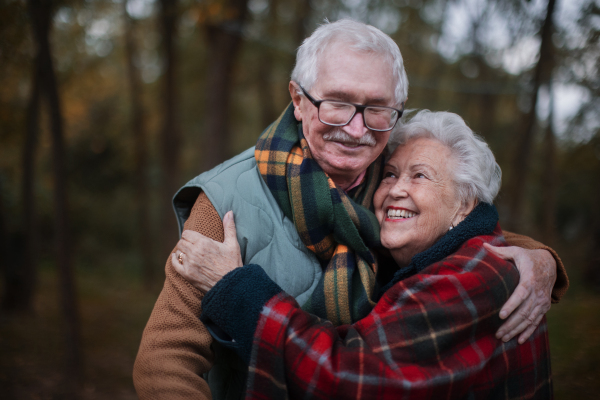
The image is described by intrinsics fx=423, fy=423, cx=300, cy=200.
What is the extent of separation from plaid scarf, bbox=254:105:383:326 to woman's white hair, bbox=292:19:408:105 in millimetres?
285

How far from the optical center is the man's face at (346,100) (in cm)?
178

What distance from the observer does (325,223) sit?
1.79m

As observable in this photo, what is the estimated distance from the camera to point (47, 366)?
20.9 feet

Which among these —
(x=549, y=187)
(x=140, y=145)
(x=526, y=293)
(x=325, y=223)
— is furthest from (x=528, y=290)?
(x=140, y=145)

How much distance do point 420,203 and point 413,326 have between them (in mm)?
613

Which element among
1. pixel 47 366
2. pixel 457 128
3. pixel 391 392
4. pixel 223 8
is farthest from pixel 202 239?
pixel 47 366

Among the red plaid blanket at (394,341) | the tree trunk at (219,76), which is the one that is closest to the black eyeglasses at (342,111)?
the red plaid blanket at (394,341)

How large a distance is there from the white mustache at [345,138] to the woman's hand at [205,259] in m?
0.60

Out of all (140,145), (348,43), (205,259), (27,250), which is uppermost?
(348,43)

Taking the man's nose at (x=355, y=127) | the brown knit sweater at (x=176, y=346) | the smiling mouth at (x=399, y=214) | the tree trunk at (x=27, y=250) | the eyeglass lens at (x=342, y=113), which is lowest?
the tree trunk at (x=27, y=250)

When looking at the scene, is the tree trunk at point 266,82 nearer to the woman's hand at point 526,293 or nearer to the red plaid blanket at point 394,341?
the woman's hand at point 526,293

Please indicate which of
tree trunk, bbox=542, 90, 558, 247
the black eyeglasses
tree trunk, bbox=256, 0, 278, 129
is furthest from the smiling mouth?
tree trunk, bbox=256, 0, 278, 129

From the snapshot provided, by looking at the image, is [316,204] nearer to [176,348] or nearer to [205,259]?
[205,259]

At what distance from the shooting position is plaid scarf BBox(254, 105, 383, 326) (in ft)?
5.79
